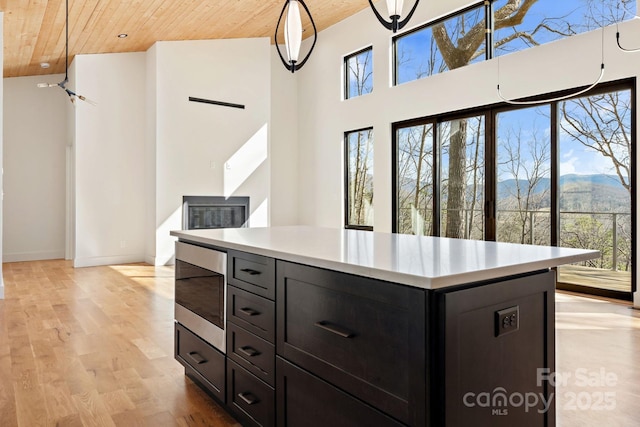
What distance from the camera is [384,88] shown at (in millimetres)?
6844

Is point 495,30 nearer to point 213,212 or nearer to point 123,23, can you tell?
point 123,23

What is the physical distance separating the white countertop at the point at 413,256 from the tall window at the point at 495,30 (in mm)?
3899

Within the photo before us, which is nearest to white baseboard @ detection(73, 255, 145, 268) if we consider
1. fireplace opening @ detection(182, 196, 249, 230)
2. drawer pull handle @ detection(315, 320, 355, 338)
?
fireplace opening @ detection(182, 196, 249, 230)

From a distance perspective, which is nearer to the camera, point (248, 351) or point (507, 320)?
point (507, 320)

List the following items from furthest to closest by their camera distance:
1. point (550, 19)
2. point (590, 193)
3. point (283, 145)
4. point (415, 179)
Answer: point (283, 145)
point (415, 179)
point (550, 19)
point (590, 193)

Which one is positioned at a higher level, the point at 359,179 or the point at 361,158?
the point at 361,158

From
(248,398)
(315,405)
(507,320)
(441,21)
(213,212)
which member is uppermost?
(441,21)

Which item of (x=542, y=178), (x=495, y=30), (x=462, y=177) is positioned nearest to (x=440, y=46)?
(x=495, y=30)

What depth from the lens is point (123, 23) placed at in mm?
5898

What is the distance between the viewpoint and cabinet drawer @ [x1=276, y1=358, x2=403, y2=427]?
1.33 metres

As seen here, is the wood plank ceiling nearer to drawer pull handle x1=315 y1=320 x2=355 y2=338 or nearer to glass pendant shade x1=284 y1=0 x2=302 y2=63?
glass pendant shade x1=284 y1=0 x2=302 y2=63

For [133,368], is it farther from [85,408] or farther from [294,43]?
[294,43]

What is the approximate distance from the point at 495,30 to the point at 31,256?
7.57m

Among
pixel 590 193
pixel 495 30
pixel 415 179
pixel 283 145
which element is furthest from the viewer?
pixel 283 145
